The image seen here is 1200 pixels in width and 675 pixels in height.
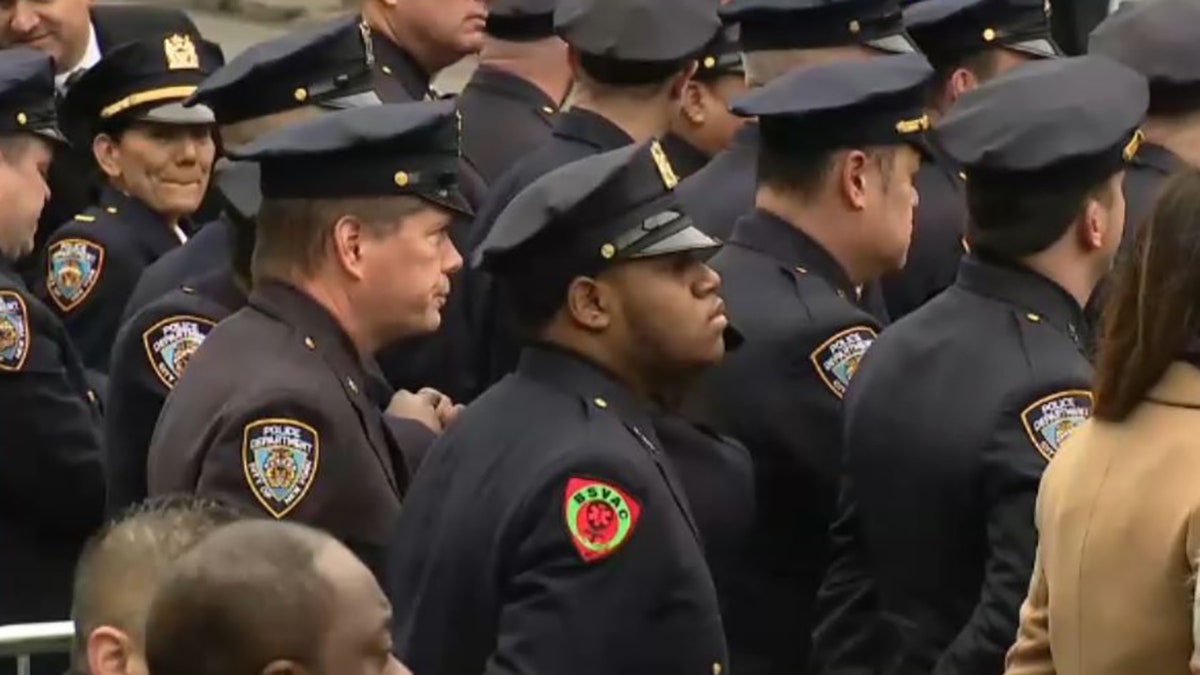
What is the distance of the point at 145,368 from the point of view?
4867 mm

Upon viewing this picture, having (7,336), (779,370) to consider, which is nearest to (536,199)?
(779,370)

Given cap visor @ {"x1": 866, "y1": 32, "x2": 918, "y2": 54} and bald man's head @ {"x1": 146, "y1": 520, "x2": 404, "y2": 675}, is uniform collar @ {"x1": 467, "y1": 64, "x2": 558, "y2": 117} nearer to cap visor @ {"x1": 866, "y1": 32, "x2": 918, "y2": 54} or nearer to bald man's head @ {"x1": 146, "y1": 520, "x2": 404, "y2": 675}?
cap visor @ {"x1": 866, "y1": 32, "x2": 918, "y2": 54}

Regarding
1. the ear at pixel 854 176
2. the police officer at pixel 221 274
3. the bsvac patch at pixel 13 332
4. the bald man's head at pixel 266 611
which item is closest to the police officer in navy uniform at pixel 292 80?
the police officer at pixel 221 274

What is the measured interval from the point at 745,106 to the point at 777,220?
0.22 m

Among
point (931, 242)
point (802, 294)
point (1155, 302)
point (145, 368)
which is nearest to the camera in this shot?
point (1155, 302)

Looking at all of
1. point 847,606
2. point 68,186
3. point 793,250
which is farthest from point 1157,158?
point 68,186

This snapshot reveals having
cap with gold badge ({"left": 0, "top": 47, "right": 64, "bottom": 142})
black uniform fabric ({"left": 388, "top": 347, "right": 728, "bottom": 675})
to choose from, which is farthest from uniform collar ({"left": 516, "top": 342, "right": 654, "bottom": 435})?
cap with gold badge ({"left": 0, "top": 47, "right": 64, "bottom": 142})

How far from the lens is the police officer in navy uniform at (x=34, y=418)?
17.5 feet

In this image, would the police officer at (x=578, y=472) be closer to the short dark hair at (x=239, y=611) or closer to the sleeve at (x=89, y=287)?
the short dark hair at (x=239, y=611)

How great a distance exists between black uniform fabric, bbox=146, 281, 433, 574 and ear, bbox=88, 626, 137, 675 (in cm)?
73

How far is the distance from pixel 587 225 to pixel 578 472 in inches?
16.0

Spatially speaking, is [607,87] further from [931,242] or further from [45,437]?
[45,437]

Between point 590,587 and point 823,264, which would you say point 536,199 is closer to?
point 590,587

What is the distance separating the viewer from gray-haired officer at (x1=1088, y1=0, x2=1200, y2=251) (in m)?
5.15
